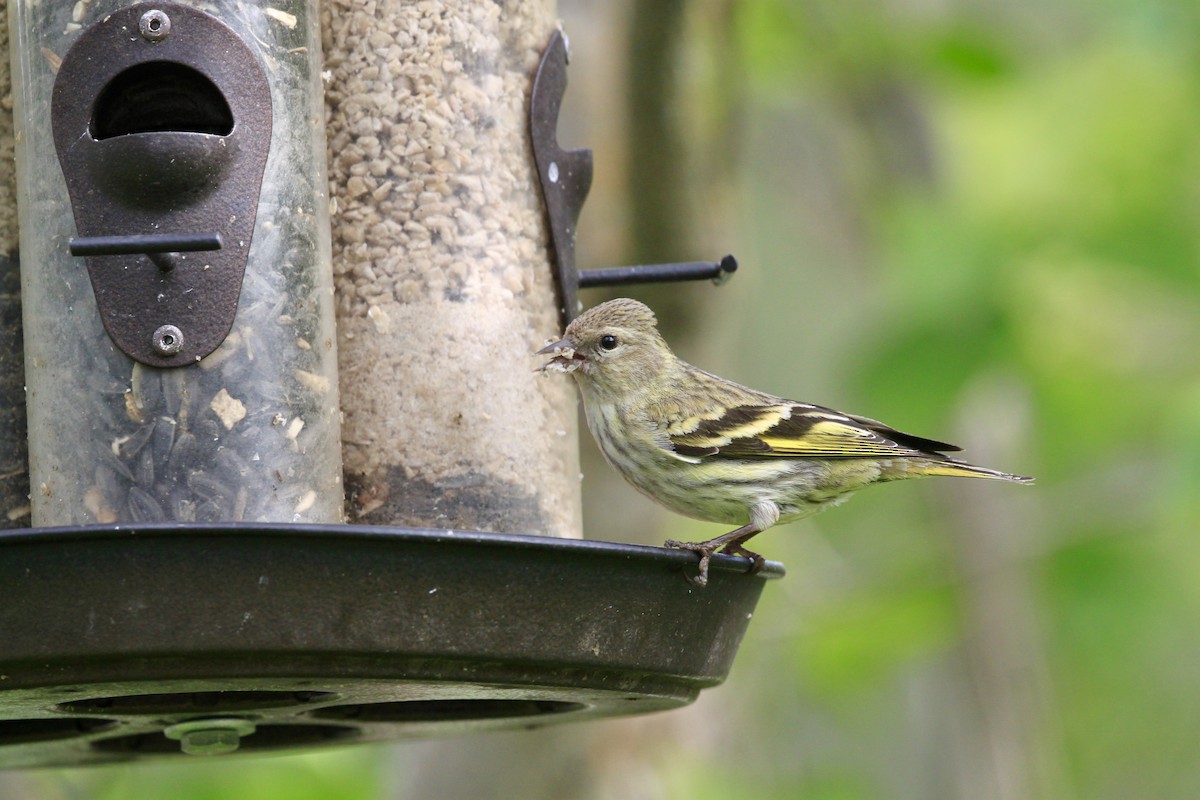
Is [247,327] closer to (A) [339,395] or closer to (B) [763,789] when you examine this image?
(A) [339,395]

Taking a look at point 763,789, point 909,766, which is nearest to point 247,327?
point 763,789

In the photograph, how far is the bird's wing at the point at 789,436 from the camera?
18.6ft

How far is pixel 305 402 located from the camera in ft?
→ 14.5

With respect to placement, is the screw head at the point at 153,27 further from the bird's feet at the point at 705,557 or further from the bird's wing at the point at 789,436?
the bird's wing at the point at 789,436

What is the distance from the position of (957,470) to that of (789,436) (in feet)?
2.25

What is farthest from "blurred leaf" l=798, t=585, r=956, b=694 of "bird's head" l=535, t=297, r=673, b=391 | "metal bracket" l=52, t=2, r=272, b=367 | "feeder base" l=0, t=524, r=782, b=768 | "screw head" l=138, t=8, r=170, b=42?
"screw head" l=138, t=8, r=170, b=42

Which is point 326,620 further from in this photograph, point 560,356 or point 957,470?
point 957,470

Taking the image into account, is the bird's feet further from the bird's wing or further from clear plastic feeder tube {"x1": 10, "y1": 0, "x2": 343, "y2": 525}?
clear plastic feeder tube {"x1": 10, "y1": 0, "x2": 343, "y2": 525}

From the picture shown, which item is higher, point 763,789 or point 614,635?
point 614,635

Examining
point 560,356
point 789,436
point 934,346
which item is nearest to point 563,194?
point 560,356

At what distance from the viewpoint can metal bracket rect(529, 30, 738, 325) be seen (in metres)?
5.19

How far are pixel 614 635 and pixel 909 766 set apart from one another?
10396mm

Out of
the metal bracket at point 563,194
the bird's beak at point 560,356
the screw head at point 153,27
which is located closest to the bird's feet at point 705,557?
the bird's beak at point 560,356

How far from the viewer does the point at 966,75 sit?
825cm
